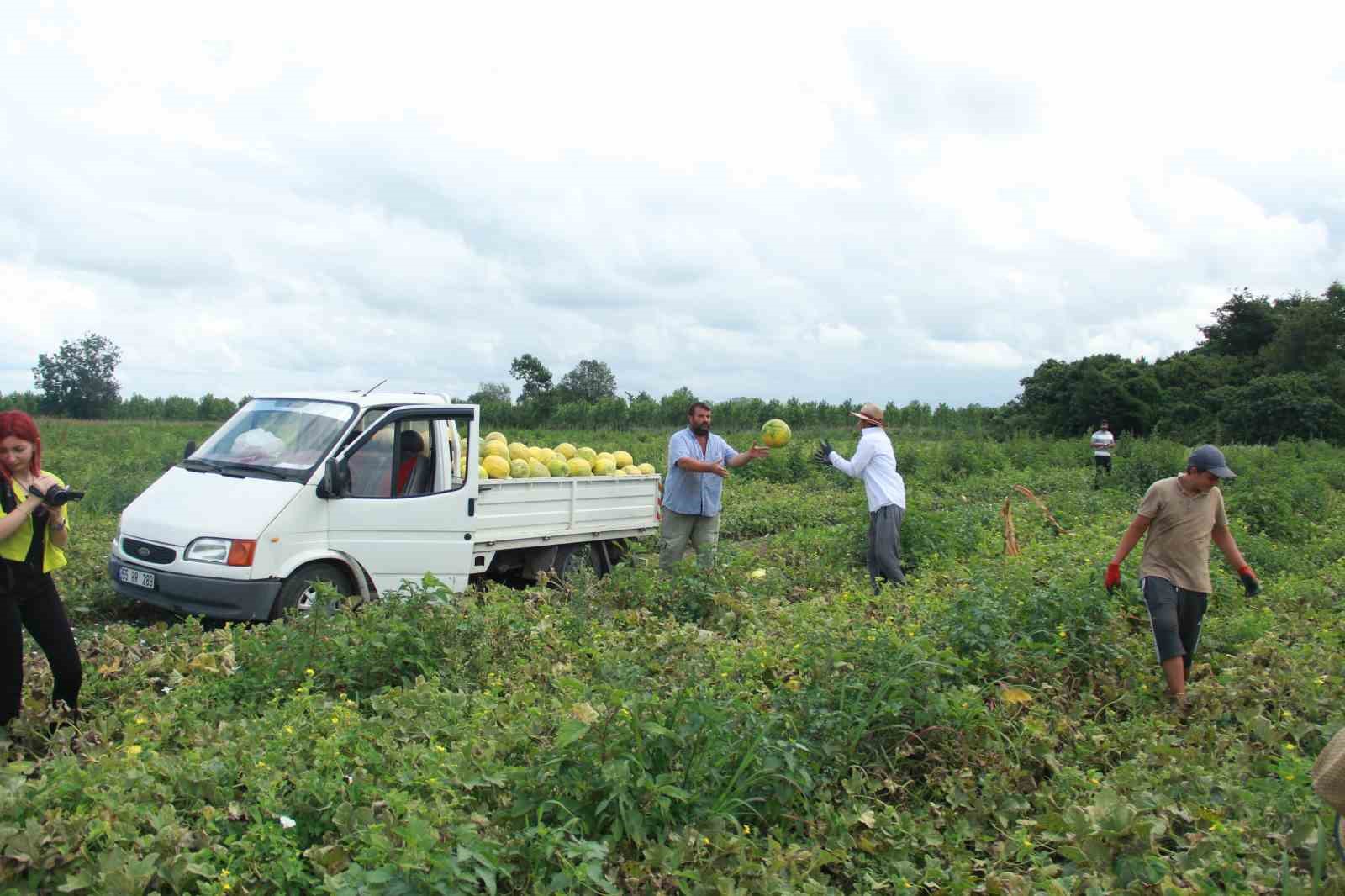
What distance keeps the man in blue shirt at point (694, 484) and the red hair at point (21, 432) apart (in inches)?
213

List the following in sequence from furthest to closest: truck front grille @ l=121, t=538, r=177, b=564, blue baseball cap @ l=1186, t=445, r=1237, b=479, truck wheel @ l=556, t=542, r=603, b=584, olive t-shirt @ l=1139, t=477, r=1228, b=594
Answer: truck wheel @ l=556, t=542, r=603, b=584
truck front grille @ l=121, t=538, r=177, b=564
olive t-shirt @ l=1139, t=477, r=1228, b=594
blue baseball cap @ l=1186, t=445, r=1237, b=479

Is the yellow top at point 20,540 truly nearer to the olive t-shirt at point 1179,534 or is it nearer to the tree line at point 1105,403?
the olive t-shirt at point 1179,534

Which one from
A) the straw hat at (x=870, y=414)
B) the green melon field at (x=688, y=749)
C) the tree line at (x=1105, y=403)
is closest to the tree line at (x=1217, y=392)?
A: the tree line at (x=1105, y=403)

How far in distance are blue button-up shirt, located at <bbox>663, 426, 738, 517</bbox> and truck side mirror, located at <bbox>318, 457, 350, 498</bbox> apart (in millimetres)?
3082

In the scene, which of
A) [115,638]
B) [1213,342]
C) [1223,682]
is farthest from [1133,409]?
[115,638]

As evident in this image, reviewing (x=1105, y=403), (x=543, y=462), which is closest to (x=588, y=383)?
(x=1105, y=403)

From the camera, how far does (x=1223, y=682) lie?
21.2ft

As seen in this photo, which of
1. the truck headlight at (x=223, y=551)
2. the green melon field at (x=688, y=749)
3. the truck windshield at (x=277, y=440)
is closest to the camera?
the green melon field at (x=688, y=749)

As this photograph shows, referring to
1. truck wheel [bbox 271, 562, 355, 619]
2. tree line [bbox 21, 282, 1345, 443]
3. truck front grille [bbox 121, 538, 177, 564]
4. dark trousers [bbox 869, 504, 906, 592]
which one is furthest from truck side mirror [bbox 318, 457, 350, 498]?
tree line [bbox 21, 282, 1345, 443]

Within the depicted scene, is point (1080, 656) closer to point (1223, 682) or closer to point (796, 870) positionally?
point (1223, 682)

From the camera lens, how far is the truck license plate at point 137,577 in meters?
7.38

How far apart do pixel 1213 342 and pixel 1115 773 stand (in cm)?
7509

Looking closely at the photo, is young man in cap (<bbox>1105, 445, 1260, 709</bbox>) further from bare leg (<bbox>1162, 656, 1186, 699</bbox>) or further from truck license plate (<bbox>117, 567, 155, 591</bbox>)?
truck license plate (<bbox>117, 567, 155, 591</bbox>)

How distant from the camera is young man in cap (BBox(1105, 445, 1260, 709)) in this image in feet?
21.4
